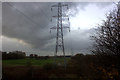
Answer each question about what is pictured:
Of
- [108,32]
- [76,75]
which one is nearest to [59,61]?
[76,75]

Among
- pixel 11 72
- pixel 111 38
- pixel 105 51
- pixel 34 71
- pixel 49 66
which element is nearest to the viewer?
pixel 111 38

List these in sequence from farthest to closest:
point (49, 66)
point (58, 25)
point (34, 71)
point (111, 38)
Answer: point (49, 66) → point (58, 25) → point (34, 71) → point (111, 38)

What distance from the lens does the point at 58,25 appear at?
41.3 feet

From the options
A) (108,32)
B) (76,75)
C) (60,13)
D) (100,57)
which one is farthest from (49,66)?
(108,32)

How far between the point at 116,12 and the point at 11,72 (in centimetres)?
888

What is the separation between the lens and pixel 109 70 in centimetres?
722

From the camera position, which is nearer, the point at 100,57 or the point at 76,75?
the point at 100,57

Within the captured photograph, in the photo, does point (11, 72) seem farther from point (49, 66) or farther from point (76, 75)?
point (76, 75)

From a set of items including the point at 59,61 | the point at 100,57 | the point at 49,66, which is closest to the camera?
the point at 100,57

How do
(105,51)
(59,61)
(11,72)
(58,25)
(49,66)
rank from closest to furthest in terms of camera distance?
(105,51)
(11,72)
(58,25)
(49,66)
(59,61)

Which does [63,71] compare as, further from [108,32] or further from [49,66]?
[108,32]

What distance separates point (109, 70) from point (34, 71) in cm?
681

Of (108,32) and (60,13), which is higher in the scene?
(60,13)

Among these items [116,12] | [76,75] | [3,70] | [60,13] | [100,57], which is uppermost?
[60,13]
